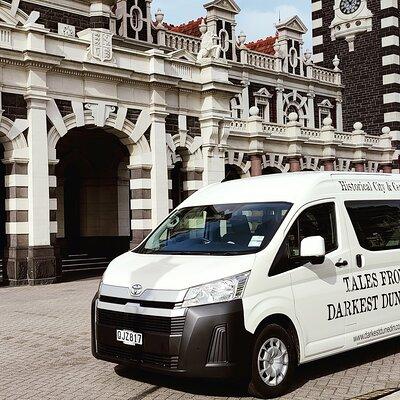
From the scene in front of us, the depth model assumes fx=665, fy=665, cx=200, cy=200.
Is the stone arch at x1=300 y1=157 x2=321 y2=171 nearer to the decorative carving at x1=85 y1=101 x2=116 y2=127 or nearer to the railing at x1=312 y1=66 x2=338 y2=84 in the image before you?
the railing at x1=312 y1=66 x2=338 y2=84

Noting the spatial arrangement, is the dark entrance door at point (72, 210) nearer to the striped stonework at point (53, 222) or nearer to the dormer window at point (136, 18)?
the dormer window at point (136, 18)

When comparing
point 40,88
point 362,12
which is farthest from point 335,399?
point 362,12


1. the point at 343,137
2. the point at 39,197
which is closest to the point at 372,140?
the point at 343,137

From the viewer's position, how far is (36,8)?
2236 centimetres

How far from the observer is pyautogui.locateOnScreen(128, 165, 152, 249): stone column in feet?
67.3

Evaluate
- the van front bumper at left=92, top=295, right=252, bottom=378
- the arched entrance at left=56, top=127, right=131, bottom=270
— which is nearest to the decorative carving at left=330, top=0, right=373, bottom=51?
the arched entrance at left=56, top=127, right=131, bottom=270

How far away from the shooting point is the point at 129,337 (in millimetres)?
6465

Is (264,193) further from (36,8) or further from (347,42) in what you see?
(347,42)

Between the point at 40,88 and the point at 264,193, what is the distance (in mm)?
11881

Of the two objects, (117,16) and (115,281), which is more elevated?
(117,16)

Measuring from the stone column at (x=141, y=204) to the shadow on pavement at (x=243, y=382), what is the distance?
12.7 meters

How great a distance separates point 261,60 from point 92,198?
11.7 meters

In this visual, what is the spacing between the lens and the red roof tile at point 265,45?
113 feet

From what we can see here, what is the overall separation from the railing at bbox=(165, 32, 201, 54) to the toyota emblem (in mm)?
22635
